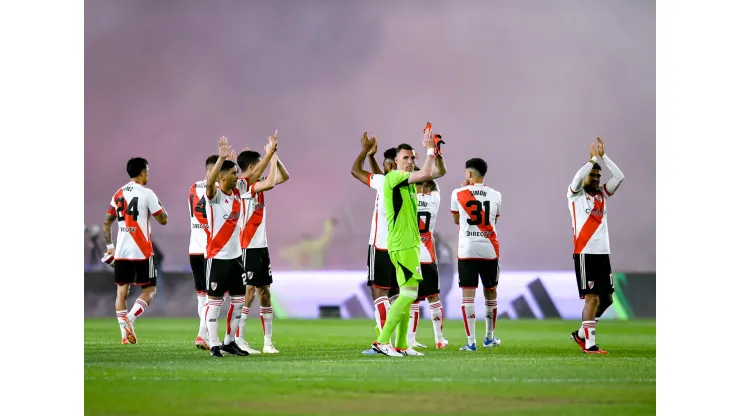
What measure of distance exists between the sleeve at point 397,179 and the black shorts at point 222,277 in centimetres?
170

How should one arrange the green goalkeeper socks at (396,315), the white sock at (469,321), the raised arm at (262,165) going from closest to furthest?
the green goalkeeper socks at (396,315)
the raised arm at (262,165)
the white sock at (469,321)

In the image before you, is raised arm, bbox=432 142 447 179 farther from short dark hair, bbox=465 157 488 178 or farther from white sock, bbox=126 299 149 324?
white sock, bbox=126 299 149 324

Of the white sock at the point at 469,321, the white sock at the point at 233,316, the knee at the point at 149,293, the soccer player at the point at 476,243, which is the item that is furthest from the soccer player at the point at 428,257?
the knee at the point at 149,293

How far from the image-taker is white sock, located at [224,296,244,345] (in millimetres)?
9414

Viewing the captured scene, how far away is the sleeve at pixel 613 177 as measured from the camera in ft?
32.5

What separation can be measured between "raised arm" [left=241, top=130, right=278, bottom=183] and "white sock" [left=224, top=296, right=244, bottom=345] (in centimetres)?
122

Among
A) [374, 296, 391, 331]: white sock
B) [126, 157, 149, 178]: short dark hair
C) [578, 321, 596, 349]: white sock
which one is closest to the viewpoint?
[374, 296, 391, 331]: white sock

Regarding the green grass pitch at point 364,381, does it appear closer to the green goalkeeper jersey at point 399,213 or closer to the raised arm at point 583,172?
the green goalkeeper jersey at point 399,213

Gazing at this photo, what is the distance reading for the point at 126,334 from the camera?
11461 mm

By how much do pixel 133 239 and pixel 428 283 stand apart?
358cm

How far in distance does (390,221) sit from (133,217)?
3.85m

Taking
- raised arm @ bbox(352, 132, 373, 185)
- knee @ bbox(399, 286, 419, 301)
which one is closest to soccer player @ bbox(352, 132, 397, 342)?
raised arm @ bbox(352, 132, 373, 185)

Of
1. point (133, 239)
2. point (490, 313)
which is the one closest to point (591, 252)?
point (490, 313)

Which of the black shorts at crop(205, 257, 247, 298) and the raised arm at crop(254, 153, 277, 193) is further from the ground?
the raised arm at crop(254, 153, 277, 193)
